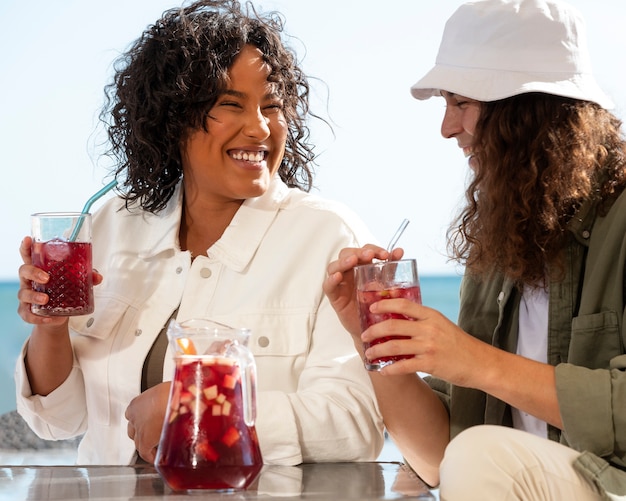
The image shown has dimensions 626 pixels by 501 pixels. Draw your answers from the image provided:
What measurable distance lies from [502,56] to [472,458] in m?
0.86

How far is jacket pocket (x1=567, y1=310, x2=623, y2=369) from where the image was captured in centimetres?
196

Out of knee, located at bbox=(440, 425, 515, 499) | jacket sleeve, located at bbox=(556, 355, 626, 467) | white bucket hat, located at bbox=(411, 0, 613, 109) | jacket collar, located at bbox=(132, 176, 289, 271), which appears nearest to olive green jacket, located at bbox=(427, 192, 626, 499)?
jacket sleeve, located at bbox=(556, 355, 626, 467)

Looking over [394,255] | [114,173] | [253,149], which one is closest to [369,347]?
[394,255]

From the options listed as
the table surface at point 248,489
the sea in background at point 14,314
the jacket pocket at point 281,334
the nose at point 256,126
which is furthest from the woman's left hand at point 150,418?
the sea in background at point 14,314

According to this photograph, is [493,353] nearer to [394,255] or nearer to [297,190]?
[394,255]

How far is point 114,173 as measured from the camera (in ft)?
9.38

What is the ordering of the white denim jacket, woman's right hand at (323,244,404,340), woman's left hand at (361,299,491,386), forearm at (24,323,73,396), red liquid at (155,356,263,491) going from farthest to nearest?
1. forearm at (24,323,73,396)
2. the white denim jacket
3. woman's right hand at (323,244,404,340)
4. woman's left hand at (361,299,491,386)
5. red liquid at (155,356,263,491)

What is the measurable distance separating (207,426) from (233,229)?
3.42ft

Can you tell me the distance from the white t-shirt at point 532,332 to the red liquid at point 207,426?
2.65 ft

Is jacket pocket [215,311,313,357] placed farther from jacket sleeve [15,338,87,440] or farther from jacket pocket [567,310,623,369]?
jacket pocket [567,310,623,369]

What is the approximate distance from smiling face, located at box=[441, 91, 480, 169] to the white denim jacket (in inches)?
16.1

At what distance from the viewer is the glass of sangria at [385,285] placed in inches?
70.1

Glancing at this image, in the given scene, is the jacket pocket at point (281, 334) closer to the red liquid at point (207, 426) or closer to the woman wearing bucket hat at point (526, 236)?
the woman wearing bucket hat at point (526, 236)

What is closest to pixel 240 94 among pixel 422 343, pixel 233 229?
pixel 233 229
